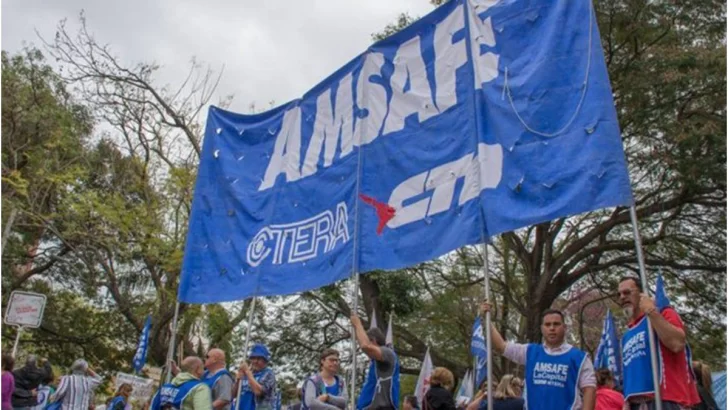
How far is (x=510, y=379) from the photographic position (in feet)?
24.1

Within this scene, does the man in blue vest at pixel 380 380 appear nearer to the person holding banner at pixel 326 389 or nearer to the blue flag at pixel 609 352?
the person holding banner at pixel 326 389

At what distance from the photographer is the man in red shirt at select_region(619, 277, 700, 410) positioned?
4266 mm

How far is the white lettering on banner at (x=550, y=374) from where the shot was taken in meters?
4.77

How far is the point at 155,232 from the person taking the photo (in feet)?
61.0

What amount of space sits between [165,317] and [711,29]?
44.5 ft

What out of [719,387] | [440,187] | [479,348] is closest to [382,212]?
[440,187]

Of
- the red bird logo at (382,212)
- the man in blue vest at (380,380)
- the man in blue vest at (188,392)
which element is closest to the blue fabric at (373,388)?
the man in blue vest at (380,380)

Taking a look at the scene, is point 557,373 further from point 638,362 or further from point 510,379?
point 510,379

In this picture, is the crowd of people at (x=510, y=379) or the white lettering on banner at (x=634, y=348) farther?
the white lettering on banner at (x=634, y=348)

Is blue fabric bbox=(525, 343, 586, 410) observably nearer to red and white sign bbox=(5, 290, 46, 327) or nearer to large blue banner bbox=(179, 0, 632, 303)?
large blue banner bbox=(179, 0, 632, 303)

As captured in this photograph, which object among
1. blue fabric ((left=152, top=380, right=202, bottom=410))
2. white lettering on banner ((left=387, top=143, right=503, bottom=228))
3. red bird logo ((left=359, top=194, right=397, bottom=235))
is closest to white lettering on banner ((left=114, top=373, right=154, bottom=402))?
blue fabric ((left=152, top=380, right=202, bottom=410))

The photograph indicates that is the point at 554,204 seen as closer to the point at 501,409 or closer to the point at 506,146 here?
the point at 506,146

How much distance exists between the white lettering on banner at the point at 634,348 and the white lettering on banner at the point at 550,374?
369mm

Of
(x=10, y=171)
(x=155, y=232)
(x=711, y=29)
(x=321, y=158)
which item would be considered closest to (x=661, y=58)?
(x=711, y=29)
